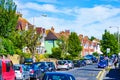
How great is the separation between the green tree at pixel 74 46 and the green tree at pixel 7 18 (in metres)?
46.1

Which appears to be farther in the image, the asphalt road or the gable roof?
the gable roof

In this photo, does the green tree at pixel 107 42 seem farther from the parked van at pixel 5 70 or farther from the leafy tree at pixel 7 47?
the parked van at pixel 5 70

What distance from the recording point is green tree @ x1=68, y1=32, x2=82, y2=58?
10388 centimetres

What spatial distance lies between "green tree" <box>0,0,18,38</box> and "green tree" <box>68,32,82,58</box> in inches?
1814

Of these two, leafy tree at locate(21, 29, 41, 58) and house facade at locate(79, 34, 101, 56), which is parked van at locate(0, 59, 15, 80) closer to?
leafy tree at locate(21, 29, 41, 58)

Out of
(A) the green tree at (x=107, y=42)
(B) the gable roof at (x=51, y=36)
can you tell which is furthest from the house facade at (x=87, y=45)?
(B) the gable roof at (x=51, y=36)

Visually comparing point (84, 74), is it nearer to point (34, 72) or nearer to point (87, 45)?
point (34, 72)

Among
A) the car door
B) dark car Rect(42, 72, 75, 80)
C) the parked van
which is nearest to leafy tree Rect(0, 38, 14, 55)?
the car door

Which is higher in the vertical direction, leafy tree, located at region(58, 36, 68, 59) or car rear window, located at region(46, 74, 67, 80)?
leafy tree, located at region(58, 36, 68, 59)

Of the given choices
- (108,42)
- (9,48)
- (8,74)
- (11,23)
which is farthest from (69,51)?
(8,74)

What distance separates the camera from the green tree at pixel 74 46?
104m

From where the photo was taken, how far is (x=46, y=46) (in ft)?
378

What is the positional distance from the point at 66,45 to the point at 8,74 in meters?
68.9

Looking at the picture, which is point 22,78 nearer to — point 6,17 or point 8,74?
point 8,74
